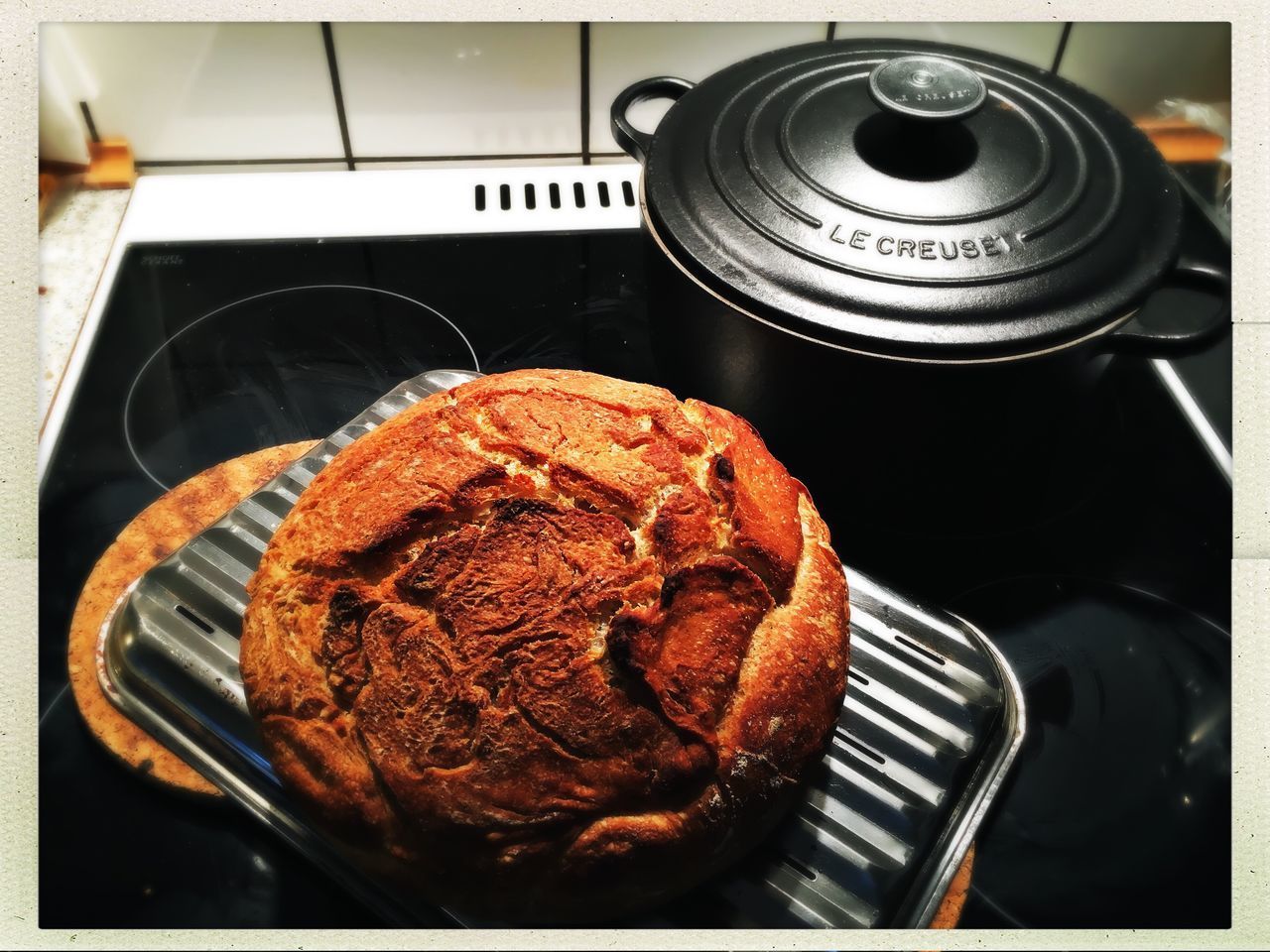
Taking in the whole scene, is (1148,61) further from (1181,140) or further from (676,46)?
(676,46)

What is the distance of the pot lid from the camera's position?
743 mm

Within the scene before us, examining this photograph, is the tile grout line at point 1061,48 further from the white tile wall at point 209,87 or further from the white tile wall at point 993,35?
the white tile wall at point 209,87

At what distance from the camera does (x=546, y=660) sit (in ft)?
→ 2.06

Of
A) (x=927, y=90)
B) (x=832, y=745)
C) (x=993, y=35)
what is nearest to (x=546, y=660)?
(x=832, y=745)

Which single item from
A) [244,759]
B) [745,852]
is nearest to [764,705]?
[745,852]

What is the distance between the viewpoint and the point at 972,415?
78cm

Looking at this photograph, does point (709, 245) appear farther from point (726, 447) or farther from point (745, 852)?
point (745, 852)

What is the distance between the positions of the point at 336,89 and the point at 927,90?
1.89ft

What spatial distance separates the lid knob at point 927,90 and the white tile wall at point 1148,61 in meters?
0.19

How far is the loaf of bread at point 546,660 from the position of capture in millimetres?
615

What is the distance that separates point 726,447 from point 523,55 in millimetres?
489

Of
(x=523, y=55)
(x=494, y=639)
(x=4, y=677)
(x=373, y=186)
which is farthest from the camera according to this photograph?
(x=373, y=186)

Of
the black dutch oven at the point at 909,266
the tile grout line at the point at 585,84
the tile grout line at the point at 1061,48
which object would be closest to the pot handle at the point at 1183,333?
the black dutch oven at the point at 909,266

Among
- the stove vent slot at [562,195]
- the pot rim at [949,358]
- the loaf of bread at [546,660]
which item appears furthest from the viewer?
the stove vent slot at [562,195]
